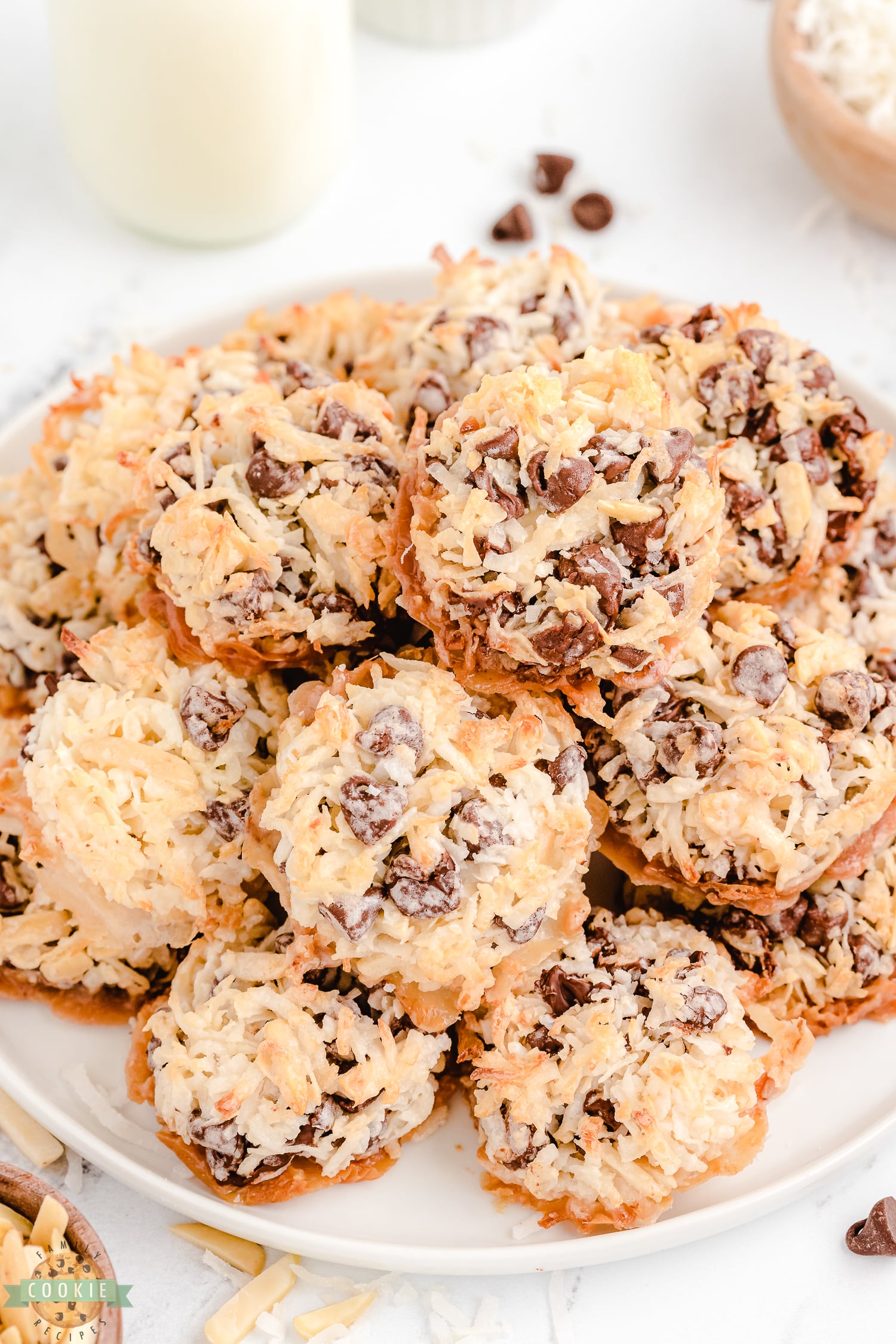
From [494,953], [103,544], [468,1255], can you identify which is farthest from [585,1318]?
[103,544]

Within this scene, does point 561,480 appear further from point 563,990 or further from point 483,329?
point 563,990

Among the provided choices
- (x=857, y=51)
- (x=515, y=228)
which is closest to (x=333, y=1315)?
(x=515, y=228)

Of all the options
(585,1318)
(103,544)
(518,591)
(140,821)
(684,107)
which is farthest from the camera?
(684,107)

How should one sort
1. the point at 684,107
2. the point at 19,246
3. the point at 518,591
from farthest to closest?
the point at 684,107 → the point at 19,246 → the point at 518,591

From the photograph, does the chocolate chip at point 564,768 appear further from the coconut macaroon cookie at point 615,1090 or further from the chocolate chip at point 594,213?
the chocolate chip at point 594,213

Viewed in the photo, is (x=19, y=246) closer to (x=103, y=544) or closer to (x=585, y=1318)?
(x=103, y=544)

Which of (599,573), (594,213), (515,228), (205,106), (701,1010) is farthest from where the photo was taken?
(594,213)

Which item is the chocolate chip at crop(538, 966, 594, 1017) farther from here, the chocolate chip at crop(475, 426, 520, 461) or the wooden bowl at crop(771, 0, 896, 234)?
the wooden bowl at crop(771, 0, 896, 234)
